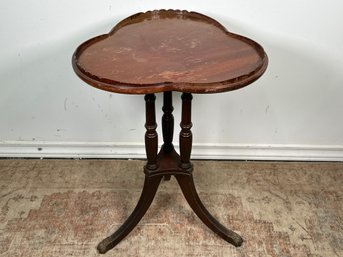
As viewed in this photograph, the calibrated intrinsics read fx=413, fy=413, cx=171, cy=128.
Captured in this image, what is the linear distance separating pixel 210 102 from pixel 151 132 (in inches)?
21.9

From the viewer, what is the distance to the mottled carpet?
5.16ft

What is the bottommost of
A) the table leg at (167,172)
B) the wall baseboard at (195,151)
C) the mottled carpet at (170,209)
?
the mottled carpet at (170,209)

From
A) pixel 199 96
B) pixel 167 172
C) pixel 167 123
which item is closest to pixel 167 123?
pixel 167 123

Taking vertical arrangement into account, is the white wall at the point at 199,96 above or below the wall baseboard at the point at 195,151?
above

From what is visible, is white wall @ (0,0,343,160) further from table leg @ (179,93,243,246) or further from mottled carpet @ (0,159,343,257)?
table leg @ (179,93,243,246)

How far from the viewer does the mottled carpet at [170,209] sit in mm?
1572

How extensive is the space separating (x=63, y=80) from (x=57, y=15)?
0.29 m

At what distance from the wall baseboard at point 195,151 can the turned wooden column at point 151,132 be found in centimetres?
54

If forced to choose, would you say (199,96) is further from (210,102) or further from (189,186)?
(189,186)

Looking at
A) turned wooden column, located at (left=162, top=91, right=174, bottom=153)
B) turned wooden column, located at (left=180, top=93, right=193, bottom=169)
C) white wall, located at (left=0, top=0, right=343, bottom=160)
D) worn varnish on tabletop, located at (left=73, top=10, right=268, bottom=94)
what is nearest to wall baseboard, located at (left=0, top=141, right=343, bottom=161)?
white wall, located at (left=0, top=0, right=343, bottom=160)

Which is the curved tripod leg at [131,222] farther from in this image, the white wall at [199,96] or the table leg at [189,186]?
the white wall at [199,96]

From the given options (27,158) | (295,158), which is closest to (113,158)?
(27,158)

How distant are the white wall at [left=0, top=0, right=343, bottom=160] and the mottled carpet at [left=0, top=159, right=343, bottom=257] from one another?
0.09 m

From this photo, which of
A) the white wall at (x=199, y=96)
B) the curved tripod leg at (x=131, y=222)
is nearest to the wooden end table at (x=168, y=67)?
the curved tripod leg at (x=131, y=222)
